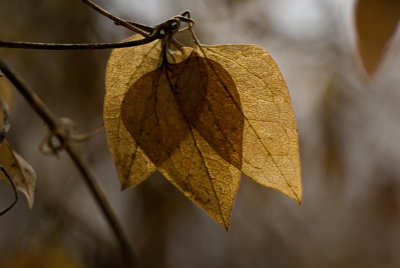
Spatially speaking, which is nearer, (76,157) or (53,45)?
(53,45)

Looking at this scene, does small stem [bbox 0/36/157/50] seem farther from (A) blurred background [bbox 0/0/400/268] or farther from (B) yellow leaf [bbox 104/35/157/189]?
(A) blurred background [bbox 0/0/400/268]

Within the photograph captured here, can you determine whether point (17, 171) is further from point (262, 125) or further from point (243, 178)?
point (243, 178)

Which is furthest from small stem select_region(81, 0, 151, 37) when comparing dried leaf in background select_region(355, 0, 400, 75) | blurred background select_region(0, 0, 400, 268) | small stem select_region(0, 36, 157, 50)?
blurred background select_region(0, 0, 400, 268)

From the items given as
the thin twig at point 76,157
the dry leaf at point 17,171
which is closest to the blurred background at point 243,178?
the thin twig at point 76,157

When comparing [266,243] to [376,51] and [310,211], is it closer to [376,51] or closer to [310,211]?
[310,211]

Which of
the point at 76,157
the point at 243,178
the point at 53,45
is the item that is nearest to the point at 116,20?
the point at 53,45

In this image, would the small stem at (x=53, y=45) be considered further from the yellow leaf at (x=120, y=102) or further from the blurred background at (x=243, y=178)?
the blurred background at (x=243, y=178)
